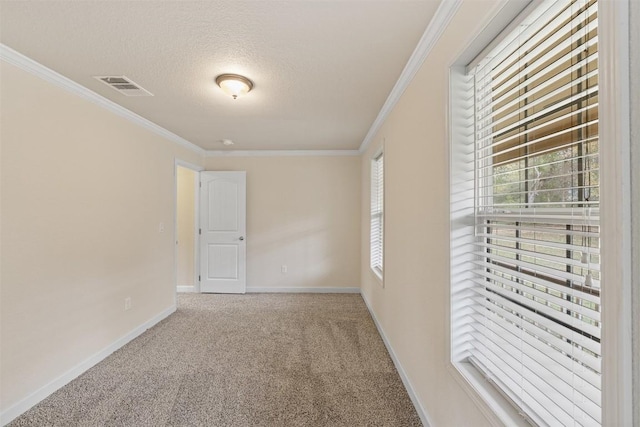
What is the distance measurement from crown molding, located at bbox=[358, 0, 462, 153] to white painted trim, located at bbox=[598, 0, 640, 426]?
88 cm

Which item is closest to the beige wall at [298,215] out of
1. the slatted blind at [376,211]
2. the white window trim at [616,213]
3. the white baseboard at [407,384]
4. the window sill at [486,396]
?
the slatted blind at [376,211]

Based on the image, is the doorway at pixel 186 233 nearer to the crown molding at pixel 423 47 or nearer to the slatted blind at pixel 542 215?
the crown molding at pixel 423 47

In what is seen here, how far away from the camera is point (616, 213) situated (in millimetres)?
593

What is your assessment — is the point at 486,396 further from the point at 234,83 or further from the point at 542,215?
the point at 234,83

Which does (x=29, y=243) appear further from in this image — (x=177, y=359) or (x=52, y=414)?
(x=177, y=359)

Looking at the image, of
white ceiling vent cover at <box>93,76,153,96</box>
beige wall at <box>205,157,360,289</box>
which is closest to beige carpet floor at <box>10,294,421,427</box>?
beige wall at <box>205,157,360,289</box>

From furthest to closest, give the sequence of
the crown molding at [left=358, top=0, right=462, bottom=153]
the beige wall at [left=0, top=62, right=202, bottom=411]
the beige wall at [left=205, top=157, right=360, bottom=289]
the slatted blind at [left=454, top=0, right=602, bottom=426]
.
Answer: the beige wall at [left=205, top=157, right=360, bottom=289] < the beige wall at [left=0, top=62, right=202, bottom=411] < the crown molding at [left=358, top=0, right=462, bottom=153] < the slatted blind at [left=454, top=0, right=602, bottom=426]

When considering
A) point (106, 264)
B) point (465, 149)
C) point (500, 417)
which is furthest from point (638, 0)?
point (106, 264)

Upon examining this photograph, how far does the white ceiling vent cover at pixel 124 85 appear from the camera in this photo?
84.2 inches

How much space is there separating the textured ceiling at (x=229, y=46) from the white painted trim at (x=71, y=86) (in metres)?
0.06

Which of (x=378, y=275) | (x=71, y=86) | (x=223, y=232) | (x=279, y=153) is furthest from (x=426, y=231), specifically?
(x=223, y=232)

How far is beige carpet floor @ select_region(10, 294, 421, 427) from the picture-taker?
6.04 ft

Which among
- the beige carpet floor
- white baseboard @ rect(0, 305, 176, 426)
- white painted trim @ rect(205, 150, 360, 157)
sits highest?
white painted trim @ rect(205, 150, 360, 157)

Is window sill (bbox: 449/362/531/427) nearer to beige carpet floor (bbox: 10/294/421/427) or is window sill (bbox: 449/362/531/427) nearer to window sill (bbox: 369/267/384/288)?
beige carpet floor (bbox: 10/294/421/427)
